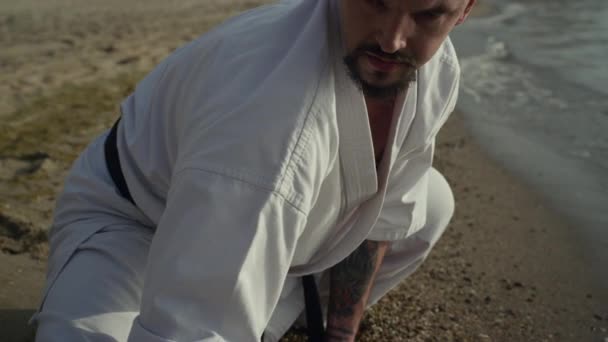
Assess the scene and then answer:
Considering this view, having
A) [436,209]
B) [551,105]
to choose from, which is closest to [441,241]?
[436,209]

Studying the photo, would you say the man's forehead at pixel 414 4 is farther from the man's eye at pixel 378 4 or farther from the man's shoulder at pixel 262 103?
the man's shoulder at pixel 262 103

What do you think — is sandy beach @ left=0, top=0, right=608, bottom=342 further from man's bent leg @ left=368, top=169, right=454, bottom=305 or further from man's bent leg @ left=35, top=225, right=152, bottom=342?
man's bent leg @ left=35, top=225, right=152, bottom=342

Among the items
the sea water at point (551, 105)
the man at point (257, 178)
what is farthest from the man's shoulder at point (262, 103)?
the sea water at point (551, 105)

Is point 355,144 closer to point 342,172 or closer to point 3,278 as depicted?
point 342,172

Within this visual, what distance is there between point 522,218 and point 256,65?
2.11m

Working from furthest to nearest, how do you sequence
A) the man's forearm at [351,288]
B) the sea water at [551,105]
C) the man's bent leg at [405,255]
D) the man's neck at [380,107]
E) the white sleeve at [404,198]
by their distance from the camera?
the sea water at [551,105], the man's bent leg at [405,255], the man's forearm at [351,288], the white sleeve at [404,198], the man's neck at [380,107]

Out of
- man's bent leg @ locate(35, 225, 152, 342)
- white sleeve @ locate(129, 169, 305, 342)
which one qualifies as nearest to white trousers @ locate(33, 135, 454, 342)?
man's bent leg @ locate(35, 225, 152, 342)

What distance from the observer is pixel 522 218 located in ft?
11.0

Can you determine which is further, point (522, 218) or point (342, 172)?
point (522, 218)

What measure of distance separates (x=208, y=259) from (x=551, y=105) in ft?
13.3

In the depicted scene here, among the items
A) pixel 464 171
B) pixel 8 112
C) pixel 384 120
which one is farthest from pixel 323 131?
pixel 8 112

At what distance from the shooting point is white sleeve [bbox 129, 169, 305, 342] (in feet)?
4.80

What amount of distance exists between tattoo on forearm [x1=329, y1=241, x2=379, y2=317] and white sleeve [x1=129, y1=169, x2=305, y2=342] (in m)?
0.76

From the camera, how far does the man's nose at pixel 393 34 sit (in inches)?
65.2
